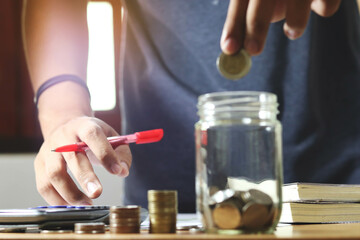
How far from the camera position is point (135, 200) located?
1446 millimetres

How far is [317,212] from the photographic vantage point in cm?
81

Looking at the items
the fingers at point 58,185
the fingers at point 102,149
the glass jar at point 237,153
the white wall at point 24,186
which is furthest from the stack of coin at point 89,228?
the white wall at point 24,186

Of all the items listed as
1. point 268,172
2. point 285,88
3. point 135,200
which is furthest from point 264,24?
point 135,200

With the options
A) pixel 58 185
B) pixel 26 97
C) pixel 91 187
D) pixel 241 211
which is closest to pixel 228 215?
pixel 241 211

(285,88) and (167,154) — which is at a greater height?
(285,88)

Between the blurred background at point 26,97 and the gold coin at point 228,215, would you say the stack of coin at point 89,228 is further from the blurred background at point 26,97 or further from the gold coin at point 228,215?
the blurred background at point 26,97

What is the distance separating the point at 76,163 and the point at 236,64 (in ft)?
1.21

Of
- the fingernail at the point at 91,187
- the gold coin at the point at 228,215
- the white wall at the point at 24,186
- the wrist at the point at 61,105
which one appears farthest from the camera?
the white wall at the point at 24,186

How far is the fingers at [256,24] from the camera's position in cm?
73

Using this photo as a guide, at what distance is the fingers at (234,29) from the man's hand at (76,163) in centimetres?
31

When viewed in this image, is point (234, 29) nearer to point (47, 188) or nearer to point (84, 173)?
point (84, 173)

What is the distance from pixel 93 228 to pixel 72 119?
0.49 meters

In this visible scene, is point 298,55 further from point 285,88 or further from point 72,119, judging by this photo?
point 72,119

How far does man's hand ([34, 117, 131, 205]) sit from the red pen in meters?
0.01
